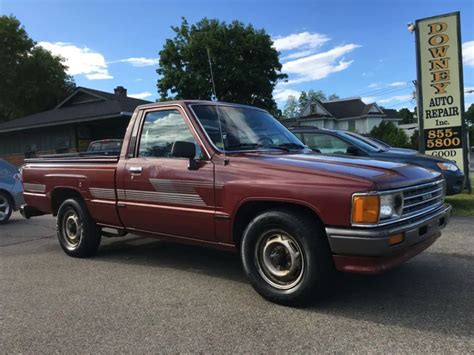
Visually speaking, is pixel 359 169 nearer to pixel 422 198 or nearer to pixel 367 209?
pixel 367 209

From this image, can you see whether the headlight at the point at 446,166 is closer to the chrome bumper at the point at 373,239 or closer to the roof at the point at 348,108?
the chrome bumper at the point at 373,239

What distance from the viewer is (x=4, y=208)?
979 centimetres

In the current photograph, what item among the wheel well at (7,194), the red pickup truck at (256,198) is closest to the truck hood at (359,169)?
the red pickup truck at (256,198)

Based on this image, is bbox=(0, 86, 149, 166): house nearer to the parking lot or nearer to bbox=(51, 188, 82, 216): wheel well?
→ bbox=(51, 188, 82, 216): wheel well

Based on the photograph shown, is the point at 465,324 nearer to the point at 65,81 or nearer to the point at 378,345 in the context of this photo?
the point at 378,345

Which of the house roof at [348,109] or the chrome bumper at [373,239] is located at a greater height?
the house roof at [348,109]

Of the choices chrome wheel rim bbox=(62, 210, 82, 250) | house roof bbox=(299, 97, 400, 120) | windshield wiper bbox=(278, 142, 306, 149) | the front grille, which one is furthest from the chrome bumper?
house roof bbox=(299, 97, 400, 120)

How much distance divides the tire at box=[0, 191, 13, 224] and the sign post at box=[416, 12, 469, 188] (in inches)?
374

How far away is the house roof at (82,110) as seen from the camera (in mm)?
23053

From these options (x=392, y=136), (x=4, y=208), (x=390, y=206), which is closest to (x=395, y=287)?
(x=390, y=206)

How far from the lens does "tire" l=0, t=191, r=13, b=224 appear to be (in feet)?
31.9

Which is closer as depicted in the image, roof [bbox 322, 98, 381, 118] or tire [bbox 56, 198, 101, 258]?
tire [bbox 56, 198, 101, 258]

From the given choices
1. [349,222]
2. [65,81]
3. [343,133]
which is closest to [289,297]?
[349,222]

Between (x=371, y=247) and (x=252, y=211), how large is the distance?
1.24m
